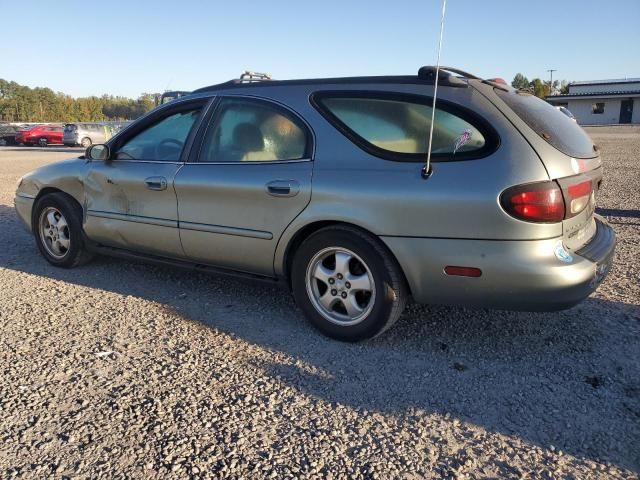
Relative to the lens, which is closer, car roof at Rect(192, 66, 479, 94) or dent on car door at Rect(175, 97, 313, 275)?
car roof at Rect(192, 66, 479, 94)

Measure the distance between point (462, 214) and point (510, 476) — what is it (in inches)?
53.1

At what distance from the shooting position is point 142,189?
4438 mm

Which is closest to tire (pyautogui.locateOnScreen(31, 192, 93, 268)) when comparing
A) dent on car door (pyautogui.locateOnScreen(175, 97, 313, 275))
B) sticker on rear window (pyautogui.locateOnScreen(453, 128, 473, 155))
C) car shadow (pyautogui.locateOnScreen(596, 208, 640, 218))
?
dent on car door (pyautogui.locateOnScreen(175, 97, 313, 275))

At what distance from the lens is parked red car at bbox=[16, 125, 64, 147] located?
30359 mm

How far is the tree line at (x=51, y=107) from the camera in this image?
68.7 m

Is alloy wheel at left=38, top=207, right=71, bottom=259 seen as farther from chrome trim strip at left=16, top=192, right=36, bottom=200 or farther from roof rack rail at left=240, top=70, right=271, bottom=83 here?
roof rack rail at left=240, top=70, right=271, bottom=83

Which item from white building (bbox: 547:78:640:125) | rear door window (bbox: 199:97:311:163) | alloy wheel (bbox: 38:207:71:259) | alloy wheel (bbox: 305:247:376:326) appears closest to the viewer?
alloy wheel (bbox: 305:247:376:326)

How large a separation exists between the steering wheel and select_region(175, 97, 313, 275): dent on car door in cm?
22

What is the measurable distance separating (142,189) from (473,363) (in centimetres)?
284

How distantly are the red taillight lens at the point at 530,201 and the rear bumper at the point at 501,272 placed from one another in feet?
0.46

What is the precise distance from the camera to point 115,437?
253 centimetres

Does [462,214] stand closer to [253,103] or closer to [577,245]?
[577,245]

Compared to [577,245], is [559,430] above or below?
below

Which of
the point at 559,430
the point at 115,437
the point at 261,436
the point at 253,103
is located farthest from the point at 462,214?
the point at 115,437
